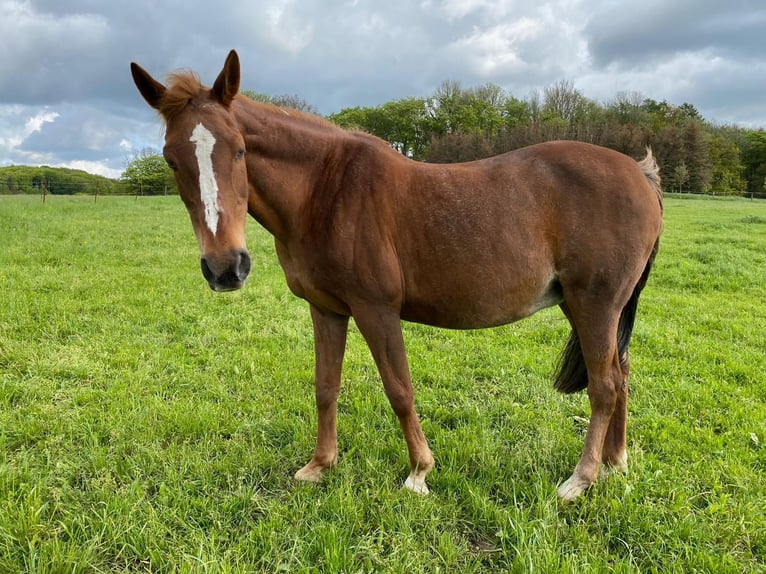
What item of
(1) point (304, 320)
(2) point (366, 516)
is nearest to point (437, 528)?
(2) point (366, 516)

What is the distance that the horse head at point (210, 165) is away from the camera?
2.09 meters

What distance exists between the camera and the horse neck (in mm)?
2469

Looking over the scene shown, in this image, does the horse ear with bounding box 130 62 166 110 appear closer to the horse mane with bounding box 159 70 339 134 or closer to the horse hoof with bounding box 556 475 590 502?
the horse mane with bounding box 159 70 339 134

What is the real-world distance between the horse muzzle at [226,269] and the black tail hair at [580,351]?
7.40ft

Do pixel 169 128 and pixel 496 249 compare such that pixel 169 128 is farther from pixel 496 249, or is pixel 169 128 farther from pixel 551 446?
pixel 551 446

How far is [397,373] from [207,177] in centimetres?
151

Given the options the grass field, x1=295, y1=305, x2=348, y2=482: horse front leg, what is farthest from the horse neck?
the grass field

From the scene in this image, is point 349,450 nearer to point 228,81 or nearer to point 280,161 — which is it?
point 280,161

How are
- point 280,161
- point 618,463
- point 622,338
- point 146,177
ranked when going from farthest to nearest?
point 146,177 < point 622,338 < point 618,463 < point 280,161

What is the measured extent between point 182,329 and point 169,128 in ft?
12.2

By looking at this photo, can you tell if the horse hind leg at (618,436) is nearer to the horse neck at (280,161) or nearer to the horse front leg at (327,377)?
the horse front leg at (327,377)

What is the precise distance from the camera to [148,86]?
2.33 metres

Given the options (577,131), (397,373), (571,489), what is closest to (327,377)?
(397,373)

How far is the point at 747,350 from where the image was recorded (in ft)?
15.9
